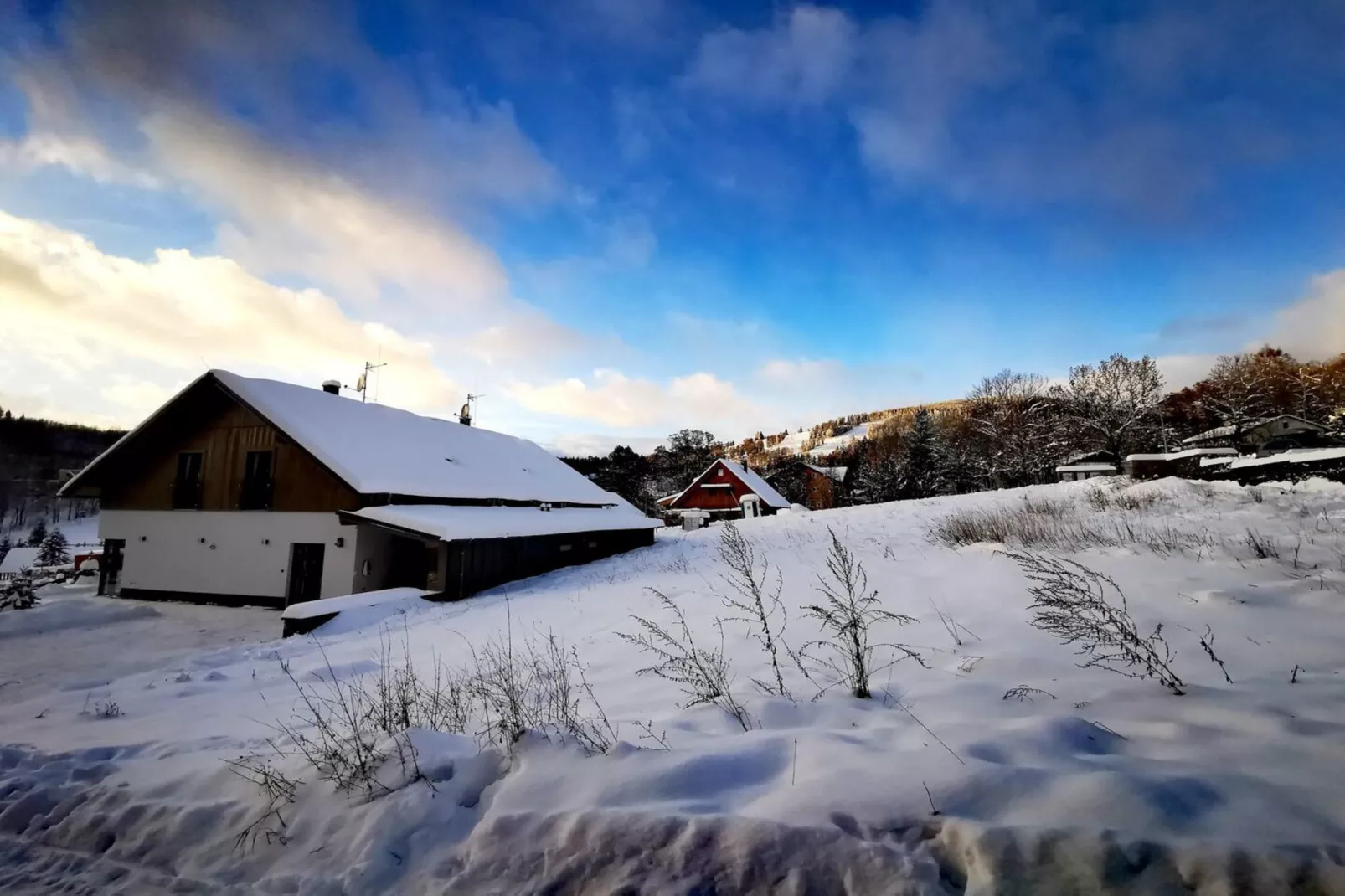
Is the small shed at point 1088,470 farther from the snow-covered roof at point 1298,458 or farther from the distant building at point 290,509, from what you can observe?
the distant building at point 290,509

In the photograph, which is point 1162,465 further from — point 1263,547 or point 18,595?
point 18,595

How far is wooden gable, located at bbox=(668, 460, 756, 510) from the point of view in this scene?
4041 cm

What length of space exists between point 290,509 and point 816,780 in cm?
1829

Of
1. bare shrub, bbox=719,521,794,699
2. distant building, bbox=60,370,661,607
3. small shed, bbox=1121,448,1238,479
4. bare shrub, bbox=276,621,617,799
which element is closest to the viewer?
bare shrub, bbox=276,621,617,799

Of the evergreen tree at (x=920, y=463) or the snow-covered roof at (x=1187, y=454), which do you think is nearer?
the snow-covered roof at (x=1187, y=454)

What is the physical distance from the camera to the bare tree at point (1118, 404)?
3294 cm

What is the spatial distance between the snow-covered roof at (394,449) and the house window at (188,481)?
154 centimetres

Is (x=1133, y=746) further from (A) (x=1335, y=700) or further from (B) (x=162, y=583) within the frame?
(B) (x=162, y=583)

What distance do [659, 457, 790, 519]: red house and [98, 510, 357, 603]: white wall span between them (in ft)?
84.5

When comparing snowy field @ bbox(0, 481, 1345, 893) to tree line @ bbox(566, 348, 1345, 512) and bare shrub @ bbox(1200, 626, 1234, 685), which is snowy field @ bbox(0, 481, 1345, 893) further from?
tree line @ bbox(566, 348, 1345, 512)

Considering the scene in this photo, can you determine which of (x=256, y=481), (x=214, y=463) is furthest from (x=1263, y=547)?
(x=214, y=463)

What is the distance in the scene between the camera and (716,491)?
41.2m

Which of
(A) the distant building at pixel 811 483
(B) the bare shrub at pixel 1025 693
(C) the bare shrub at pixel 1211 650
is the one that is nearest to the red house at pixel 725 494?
(A) the distant building at pixel 811 483

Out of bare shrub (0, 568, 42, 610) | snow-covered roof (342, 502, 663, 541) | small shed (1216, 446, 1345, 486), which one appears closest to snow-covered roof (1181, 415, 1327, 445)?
small shed (1216, 446, 1345, 486)
